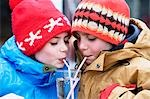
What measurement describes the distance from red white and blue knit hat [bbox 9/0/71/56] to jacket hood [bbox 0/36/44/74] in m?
0.03

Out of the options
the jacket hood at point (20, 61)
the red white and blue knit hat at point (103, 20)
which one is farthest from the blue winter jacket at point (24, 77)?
the red white and blue knit hat at point (103, 20)

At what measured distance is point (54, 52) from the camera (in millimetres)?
2357

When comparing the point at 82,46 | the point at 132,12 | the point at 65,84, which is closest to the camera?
the point at 65,84

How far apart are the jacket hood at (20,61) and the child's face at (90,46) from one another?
0.67 feet

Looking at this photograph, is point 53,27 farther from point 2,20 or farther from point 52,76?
point 2,20

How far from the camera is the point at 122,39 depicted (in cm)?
242

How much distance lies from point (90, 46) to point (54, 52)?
0.16 metres

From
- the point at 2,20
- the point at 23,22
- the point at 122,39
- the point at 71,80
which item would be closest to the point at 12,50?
the point at 23,22

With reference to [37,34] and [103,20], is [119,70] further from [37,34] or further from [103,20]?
[37,34]

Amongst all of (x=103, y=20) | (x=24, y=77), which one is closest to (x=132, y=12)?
(x=103, y=20)

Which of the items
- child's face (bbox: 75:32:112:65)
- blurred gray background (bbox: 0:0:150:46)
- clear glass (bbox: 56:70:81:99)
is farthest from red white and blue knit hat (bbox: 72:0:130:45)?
blurred gray background (bbox: 0:0:150:46)

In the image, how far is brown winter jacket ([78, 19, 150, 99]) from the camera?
221 cm

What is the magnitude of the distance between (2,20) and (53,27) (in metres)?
3.87

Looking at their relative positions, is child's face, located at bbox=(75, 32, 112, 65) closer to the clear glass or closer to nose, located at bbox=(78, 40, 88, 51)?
nose, located at bbox=(78, 40, 88, 51)
